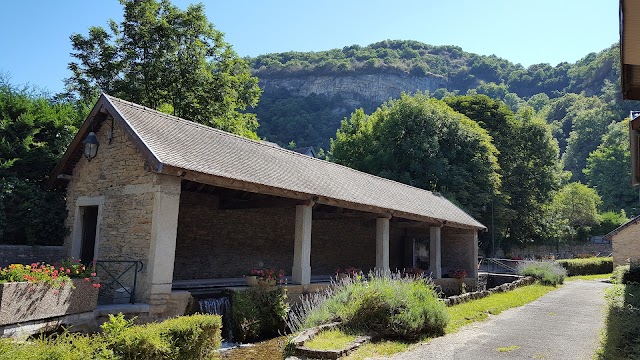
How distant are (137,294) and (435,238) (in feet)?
38.5

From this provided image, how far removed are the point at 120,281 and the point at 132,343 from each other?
3.93 meters

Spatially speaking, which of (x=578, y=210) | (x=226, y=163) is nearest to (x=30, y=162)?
(x=226, y=163)

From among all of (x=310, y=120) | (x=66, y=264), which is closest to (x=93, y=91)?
(x=66, y=264)

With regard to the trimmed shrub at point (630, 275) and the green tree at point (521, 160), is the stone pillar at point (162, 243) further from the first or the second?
the green tree at point (521, 160)

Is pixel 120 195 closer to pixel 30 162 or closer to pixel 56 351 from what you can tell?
pixel 30 162

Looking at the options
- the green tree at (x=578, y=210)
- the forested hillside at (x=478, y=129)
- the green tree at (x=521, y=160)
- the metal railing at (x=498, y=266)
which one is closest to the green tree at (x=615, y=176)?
the forested hillside at (x=478, y=129)

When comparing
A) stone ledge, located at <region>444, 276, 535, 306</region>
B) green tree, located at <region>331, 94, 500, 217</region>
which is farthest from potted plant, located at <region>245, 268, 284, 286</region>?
green tree, located at <region>331, 94, 500, 217</region>

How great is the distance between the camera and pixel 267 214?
14.5 metres

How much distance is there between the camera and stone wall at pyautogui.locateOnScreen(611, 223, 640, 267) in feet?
87.7

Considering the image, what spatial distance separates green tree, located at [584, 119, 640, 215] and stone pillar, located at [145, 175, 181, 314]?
52383 millimetres

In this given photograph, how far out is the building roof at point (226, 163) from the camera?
8.62m

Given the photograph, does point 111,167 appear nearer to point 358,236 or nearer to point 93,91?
point 358,236

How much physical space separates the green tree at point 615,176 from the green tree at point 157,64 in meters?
46.1

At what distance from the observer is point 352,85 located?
86.2m
